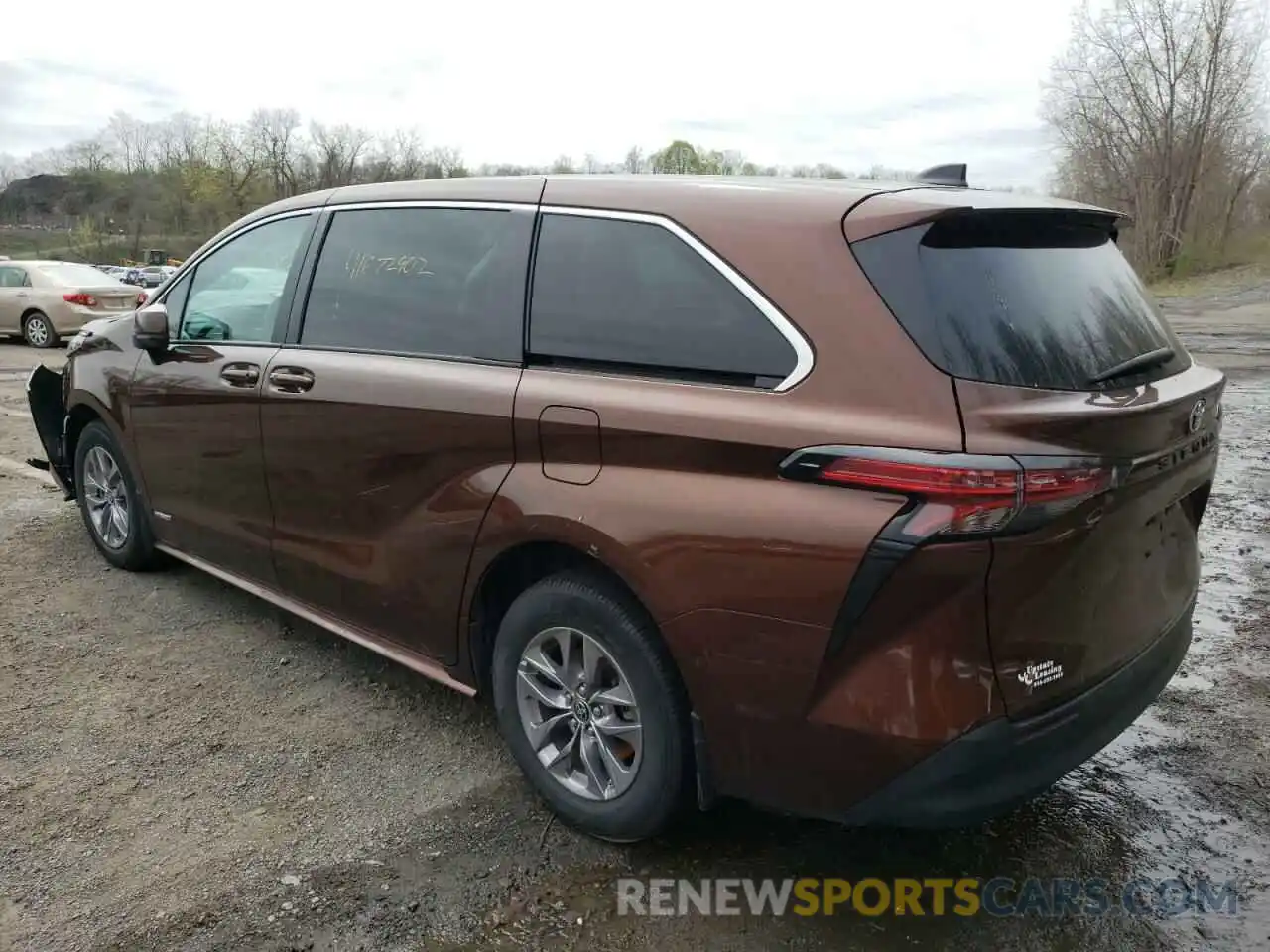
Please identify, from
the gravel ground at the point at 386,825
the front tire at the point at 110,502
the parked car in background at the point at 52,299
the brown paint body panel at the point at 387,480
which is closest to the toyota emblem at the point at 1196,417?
the gravel ground at the point at 386,825

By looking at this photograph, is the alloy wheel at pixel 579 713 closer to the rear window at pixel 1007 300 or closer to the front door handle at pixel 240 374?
the rear window at pixel 1007 300

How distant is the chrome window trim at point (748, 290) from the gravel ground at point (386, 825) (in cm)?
141

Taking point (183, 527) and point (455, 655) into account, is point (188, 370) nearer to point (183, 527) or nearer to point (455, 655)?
point (183, 527)

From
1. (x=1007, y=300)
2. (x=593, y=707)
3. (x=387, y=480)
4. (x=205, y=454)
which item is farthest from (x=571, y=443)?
(x=205, y=454)

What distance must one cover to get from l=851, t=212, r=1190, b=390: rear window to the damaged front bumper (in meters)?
4.82

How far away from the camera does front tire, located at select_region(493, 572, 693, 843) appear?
2.54 m

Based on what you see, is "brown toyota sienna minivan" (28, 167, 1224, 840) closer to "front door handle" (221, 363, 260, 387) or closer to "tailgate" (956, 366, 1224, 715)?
"tailgate" (956, 366, 1224, 715)

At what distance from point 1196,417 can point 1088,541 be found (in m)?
0.62

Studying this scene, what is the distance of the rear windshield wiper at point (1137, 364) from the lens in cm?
236

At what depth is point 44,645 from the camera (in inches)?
161

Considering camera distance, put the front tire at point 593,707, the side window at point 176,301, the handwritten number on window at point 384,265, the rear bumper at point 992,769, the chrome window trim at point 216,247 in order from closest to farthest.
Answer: the rear bumper at point 992,769 → the front tire at point 593,707 → the handwritten number on window at point 384,265 → the chrome window trim at point 216,247 → the side window at point 176,301

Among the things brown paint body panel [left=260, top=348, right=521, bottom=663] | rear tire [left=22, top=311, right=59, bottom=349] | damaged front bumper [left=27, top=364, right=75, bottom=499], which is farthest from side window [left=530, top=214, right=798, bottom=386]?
rear tire [left=22, top=311, right=59, bottom=349]

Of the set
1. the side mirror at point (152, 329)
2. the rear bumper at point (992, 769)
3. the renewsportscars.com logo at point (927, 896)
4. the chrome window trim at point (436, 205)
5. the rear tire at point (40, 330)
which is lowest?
the renewsportscars.com logo at point (927, 896)

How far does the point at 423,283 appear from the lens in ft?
10.7
